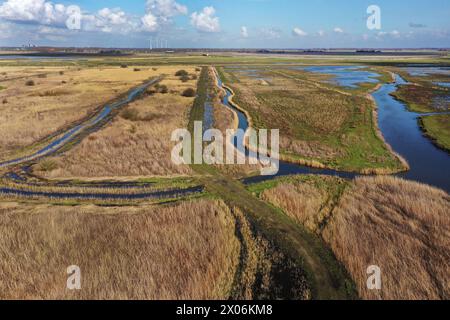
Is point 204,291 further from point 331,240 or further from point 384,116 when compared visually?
point 384,116

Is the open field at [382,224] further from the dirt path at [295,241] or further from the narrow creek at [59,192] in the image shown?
the narrow creek at [59,192]

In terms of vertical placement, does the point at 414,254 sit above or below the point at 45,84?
below

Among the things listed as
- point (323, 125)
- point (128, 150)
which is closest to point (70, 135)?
point (128, 150)

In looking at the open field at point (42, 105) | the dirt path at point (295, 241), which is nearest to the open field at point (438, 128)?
the dirt path at point (295, 241)
